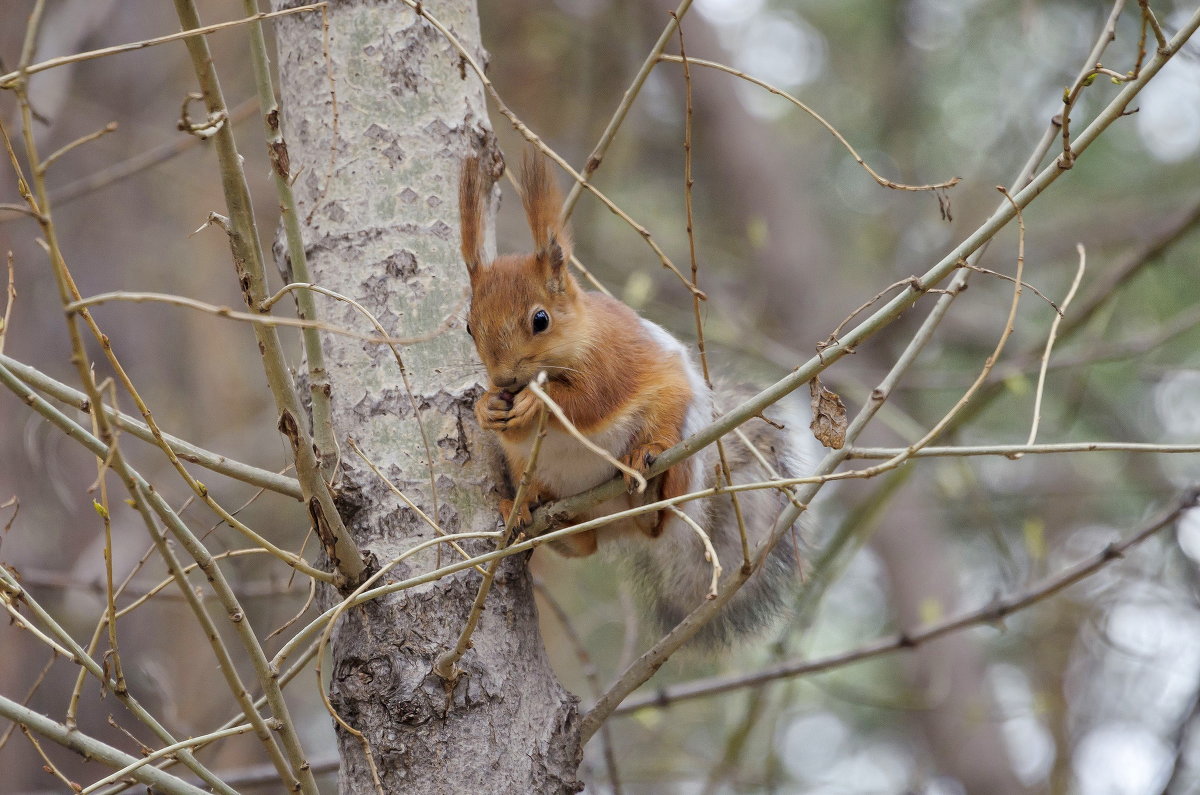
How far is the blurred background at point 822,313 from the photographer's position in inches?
157

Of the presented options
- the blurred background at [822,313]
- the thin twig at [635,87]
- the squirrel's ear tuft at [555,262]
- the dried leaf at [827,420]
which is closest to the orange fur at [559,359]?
the squirrel's ear tuft at [555,262]

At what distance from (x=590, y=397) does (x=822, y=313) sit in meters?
3.48

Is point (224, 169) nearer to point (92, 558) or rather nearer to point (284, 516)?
point (92, 558)

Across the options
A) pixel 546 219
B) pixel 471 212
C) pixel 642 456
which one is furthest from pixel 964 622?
Answer: pixel 471 212

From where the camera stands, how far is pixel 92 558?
176 inches

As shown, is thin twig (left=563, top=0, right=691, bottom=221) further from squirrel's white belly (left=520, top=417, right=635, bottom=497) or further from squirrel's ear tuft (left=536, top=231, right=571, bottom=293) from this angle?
squirrel's white belly (left=520, top=417, right=635, bottom=497)

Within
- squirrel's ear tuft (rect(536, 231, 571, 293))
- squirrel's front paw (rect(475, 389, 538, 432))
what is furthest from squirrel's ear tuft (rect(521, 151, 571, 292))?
squirrel's front paw (rect(475, 389, 538, 432))

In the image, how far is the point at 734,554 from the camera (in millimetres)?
2328

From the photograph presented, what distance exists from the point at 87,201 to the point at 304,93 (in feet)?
15.8

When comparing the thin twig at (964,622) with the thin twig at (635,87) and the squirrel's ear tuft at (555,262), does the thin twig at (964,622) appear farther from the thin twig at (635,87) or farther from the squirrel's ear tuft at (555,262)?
the thin twig at (635,87)

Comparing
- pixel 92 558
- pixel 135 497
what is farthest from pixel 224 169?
pixel 92 558

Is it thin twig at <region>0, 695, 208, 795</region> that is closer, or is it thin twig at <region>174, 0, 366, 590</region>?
thin twig at <region>174, 0, 366, 590</region>

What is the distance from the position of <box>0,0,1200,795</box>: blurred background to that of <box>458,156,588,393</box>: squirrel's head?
4.74 ft

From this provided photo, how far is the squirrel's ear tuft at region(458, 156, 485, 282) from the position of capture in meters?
1.63
